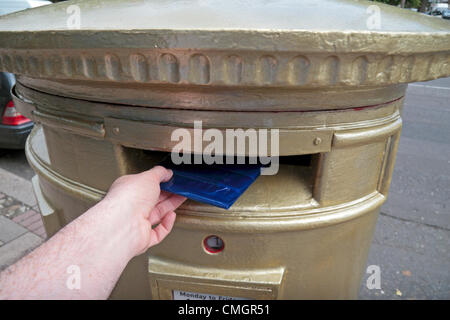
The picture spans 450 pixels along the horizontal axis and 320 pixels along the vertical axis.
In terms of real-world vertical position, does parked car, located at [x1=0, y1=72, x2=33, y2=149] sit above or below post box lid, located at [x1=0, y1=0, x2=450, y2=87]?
below

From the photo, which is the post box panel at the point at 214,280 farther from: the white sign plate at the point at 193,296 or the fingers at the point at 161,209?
the fingers at the point at 161,209

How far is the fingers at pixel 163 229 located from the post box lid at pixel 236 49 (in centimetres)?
39

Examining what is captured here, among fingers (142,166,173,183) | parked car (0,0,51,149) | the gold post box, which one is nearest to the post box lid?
the gold post box

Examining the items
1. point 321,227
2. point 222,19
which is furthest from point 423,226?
point 222,19

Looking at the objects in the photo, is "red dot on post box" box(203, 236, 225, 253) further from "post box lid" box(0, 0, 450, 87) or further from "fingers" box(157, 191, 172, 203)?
"post box lid" box(0, 0, 450, 87)

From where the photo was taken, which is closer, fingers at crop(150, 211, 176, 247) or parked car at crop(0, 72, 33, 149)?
fingers at crop(150, 211, 176, 247)

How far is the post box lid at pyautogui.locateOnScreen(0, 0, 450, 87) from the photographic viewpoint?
2.28 ft

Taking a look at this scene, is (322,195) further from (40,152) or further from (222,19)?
(40,152)

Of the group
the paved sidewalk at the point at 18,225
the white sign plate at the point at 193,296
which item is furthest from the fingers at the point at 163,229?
the paved sidewalk at the point at 18,225

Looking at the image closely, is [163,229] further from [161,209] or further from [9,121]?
[9,121]

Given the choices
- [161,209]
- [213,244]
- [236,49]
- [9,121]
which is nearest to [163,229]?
[161,209]

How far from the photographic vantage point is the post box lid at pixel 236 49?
2.28 ft

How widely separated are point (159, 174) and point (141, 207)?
11 cm

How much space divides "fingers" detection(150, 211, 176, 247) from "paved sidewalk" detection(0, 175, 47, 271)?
1.91 metres
